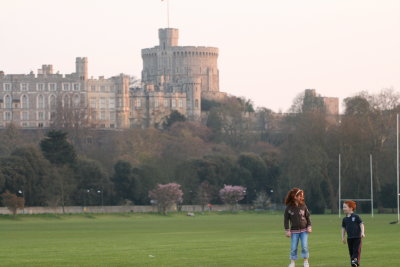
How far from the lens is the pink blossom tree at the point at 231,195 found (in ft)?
460

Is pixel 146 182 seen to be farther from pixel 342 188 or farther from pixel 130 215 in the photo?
pixel 342 188

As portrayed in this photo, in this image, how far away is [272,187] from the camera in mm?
146125

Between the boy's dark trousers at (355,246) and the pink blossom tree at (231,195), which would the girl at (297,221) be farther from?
the pink blossom tree at (231,195)

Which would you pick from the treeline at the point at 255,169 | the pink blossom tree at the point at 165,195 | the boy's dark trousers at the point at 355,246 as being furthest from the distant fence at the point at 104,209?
the boy's dark trousers at the point at 355,246

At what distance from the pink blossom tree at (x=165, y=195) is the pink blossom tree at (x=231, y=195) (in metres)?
5.14

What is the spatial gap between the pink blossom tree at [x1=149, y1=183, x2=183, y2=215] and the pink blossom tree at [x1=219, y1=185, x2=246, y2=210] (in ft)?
16.9

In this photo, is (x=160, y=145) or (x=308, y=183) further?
(x=160, y=145)

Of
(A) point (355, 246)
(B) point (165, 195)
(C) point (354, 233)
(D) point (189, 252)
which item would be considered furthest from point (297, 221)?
(B) point (165, 195)

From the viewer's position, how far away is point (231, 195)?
462 ft

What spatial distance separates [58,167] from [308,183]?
28.4 m

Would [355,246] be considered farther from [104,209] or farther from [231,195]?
[231,195]

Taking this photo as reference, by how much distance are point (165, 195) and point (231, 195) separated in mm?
10501

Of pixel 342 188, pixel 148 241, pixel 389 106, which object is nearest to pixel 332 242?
pixel 148 241

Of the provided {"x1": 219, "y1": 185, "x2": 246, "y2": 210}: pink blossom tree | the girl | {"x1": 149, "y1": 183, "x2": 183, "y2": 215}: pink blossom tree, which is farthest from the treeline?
the girl
